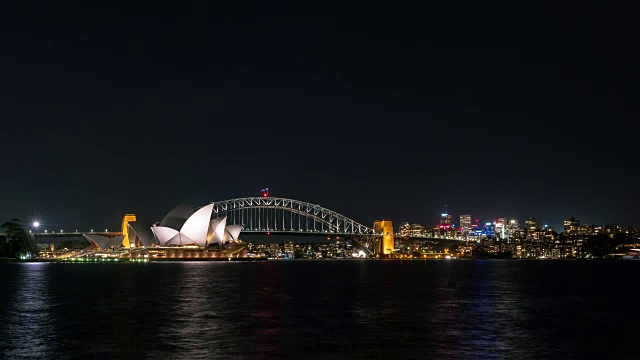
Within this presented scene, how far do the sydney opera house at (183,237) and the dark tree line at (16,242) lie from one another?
54.1 ft

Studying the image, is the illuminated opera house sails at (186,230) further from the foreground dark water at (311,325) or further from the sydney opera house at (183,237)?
the foreground dark water at (311,325)

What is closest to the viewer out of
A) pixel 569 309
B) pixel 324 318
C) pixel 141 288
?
pixel 324 318

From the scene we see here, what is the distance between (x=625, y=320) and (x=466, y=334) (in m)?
13.0

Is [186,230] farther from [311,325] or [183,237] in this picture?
[311,325]

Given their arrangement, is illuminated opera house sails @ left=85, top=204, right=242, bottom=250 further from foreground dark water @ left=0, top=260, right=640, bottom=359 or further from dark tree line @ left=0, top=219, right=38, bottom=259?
foreground dark water @ left=0, top=260, right=640, bottom=359

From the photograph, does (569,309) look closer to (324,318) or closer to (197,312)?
(324,318)

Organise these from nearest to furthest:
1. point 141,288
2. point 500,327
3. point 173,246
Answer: point 500,327 → point 141,288 → point 173,246

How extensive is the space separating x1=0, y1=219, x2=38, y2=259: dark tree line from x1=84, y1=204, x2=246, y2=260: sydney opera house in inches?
649

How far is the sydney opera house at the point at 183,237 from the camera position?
154 m

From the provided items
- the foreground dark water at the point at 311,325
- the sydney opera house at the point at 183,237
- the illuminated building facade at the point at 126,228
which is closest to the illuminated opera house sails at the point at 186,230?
the sydney opera house at the point at 183,237

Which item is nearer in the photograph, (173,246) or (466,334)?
(466,334)

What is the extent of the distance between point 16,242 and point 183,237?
153 ft

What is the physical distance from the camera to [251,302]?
50.1m

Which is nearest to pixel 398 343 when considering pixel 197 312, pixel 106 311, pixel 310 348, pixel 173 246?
pixel 310 348
